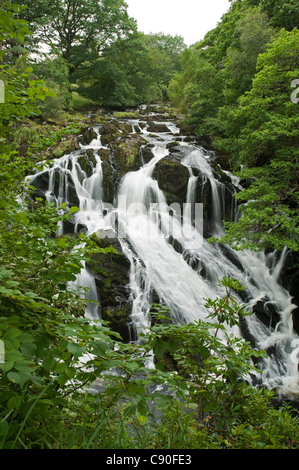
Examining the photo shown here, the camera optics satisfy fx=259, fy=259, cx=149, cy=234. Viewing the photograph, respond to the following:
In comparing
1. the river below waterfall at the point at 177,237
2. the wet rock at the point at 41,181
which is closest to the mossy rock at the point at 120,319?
the river below waterfall at the point at 177,237

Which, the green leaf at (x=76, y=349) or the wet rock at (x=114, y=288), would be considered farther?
the wet rock at (x=114, y=288)

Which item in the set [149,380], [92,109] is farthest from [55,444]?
[92,109]

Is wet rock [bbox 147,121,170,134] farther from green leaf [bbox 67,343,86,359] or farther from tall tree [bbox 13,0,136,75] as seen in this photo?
green leaf [bbox 67,343,86,359]

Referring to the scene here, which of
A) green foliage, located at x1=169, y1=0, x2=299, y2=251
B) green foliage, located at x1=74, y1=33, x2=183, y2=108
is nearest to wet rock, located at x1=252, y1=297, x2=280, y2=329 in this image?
green foliage, located at x1=169, y1=0, x2=299, y2=251

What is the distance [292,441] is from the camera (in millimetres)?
1601

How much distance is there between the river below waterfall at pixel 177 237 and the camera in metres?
7.49

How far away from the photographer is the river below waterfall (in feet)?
24.6

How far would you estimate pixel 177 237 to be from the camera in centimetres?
1012

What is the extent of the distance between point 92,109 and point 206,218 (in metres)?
15.5

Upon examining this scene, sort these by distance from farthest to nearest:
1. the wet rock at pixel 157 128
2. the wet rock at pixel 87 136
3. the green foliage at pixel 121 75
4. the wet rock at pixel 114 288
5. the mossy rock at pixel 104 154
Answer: the green foliage at pixel 121 75 → the wet rock at pixel 157 128 → the wet rock at pixel 87 136 → the mossy rock at pixel 104 154 → the wet rock at pixel 114 288

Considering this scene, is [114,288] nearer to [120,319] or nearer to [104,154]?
[120,319]

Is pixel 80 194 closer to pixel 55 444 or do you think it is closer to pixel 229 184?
pixel 229 184

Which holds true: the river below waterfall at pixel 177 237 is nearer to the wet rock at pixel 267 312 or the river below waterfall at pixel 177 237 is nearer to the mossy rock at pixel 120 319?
the wet rock at pixel 267 312

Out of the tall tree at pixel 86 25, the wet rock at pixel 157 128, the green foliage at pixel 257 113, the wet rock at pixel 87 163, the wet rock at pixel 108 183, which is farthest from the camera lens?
the tall tree at pixel 86 25
